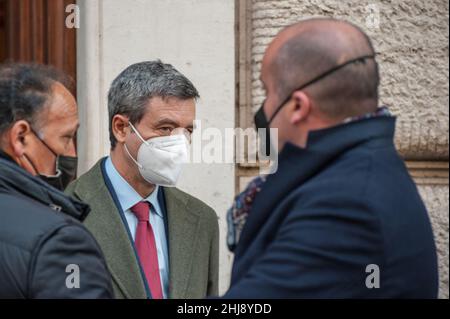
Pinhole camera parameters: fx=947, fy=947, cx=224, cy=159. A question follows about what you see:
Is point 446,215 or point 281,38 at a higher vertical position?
point 281,38

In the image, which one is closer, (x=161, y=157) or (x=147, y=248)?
(x=147, y=248)

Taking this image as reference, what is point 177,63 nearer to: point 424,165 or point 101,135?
point 101,135

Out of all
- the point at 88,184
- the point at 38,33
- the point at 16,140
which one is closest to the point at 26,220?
the point at 16,140

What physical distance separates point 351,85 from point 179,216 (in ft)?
4.51

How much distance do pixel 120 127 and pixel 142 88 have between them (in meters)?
0.17

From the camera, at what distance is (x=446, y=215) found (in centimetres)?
431

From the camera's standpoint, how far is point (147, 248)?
3291 mm

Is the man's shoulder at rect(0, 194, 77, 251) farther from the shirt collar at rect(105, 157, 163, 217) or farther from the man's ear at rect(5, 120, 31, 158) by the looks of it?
the shirt collar at rect(105, 157, 163, 217)

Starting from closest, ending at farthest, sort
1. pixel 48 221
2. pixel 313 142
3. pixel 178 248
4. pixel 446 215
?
pixel 313 142, pixel 48 221, pixel 178 248, pixel 446 215

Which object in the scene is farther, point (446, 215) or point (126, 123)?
point (446, 215)

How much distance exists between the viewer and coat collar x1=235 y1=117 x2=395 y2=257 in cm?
216

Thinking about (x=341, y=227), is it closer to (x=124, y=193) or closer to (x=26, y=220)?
(x=26, y=220)

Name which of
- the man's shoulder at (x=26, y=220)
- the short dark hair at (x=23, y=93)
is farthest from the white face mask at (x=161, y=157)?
the man's shoulder at (x=26, y=220)
